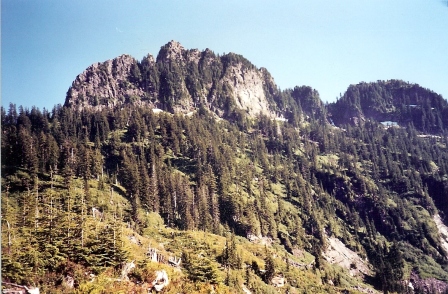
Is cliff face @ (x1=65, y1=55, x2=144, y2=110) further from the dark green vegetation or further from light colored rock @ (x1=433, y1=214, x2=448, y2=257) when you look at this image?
light colored rock @ (x1=433, y1=214, x2=448, y2=257)

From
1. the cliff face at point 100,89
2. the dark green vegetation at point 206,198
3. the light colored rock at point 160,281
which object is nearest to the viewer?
the light colored rock at point 160,281

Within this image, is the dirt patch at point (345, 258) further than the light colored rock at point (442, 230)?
No

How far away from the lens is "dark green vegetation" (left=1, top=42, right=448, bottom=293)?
97.2ft

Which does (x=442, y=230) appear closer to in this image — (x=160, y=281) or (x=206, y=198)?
(x=206, y=198)

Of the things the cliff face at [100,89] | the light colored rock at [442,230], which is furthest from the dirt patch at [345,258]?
the cliff face at [100,89]

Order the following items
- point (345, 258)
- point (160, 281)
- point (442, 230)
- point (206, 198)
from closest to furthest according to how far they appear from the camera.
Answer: point (160, 281) → point (206, 198) → point (345, 258) → point (442, 230)

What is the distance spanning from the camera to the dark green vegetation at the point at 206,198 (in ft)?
97.2

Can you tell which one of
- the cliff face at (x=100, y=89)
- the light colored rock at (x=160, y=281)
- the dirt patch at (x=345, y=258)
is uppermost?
the cliff face at (x=100, y=89)

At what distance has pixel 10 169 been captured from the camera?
245ft

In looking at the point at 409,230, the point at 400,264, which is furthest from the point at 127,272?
the point at 409,230

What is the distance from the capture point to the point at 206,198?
9712 centimetres

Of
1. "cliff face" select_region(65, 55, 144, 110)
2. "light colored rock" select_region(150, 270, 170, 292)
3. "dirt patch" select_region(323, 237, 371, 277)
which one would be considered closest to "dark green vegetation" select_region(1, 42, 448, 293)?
"light colored rock" select_region(150, 270, 170, 292)

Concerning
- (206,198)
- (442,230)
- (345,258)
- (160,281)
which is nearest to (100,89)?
(206,198)

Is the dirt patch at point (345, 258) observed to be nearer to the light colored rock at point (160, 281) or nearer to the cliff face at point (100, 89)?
the light colored rock at point (160, 281)
